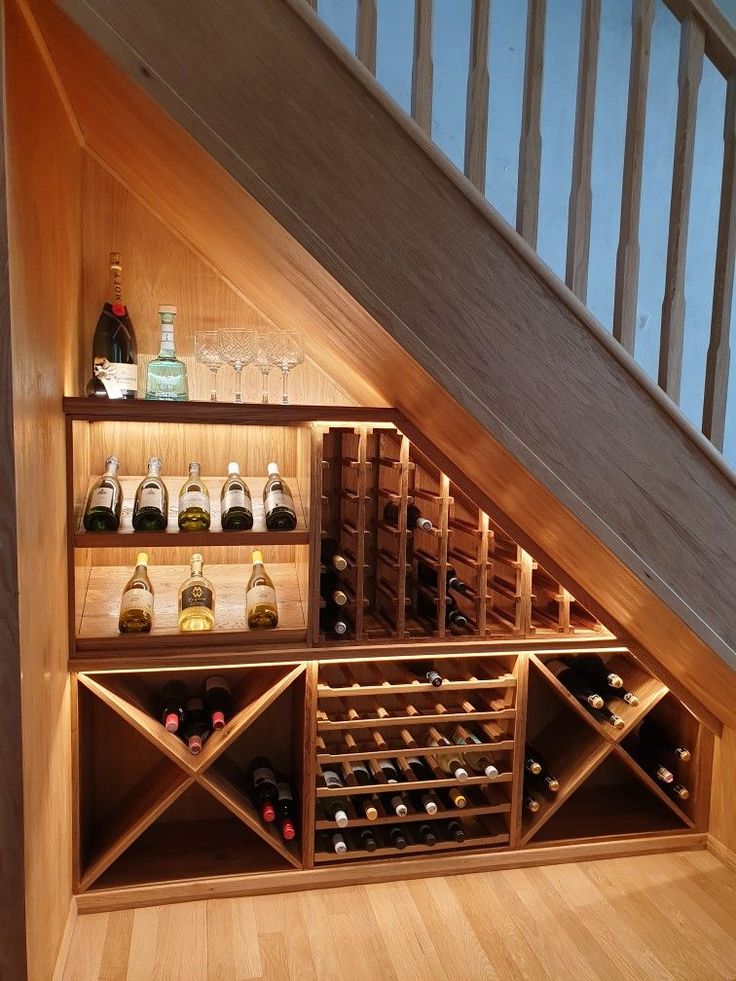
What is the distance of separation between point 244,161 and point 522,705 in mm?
1747

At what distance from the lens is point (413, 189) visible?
4.53ft

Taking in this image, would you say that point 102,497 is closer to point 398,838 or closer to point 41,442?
point 41,442

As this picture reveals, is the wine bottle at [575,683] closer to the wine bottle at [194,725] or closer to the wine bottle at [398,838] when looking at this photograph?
the wine bottle at [398,838]

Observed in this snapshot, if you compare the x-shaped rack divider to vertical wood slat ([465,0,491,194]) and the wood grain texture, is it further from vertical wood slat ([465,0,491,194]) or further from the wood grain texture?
vertical wood slat ([465,0,491,194])

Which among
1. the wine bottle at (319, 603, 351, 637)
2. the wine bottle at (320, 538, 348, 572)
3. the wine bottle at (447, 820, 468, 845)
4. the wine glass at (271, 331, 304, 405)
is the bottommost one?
the wine bottle at (447, 820, 468, 845)

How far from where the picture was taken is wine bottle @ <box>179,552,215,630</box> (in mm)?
2131

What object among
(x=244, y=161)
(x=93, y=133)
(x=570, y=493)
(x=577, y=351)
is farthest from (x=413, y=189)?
(x=93, y=133)

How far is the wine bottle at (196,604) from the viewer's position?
2.13m

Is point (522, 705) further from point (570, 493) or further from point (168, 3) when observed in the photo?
point (168, 3)

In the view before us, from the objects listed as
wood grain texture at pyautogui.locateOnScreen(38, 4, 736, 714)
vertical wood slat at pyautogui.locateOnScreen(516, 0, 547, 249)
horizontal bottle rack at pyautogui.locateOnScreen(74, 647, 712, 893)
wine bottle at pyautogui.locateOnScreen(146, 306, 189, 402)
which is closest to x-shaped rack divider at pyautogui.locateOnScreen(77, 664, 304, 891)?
horizontal bottle rack at pyautogui.locateOnScreen(74, 647, 712, 893)

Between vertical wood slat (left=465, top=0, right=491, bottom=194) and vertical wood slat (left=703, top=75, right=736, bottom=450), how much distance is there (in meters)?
0.46

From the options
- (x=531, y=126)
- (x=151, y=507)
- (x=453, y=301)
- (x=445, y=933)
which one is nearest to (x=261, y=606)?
(x=151, y=507)

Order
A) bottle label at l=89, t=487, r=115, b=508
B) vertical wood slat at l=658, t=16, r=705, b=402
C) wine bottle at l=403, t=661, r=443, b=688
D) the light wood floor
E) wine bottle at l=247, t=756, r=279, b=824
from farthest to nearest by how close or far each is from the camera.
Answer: wine bottle at l=403, t=661, r=443, b=688
wine bottle at l=247, t=756, r=279, b=824
bottle label at l=89, t=487, r=115, b=508
the light wood floor
vertical wood slat at l=658, t=16, r=705, b=402

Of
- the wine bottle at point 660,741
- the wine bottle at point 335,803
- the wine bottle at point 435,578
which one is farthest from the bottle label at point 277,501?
the wine bottle at point 660,741
